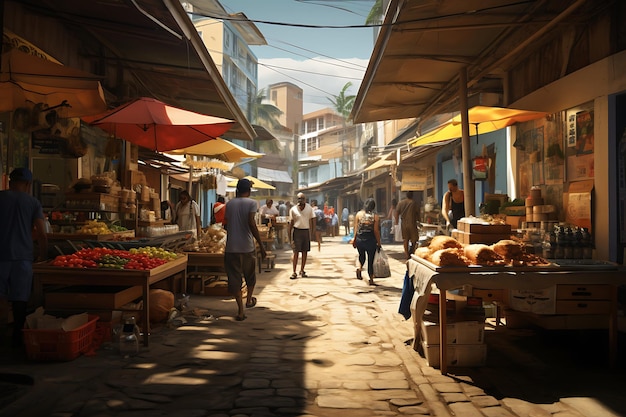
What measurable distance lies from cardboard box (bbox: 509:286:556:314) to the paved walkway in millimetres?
896

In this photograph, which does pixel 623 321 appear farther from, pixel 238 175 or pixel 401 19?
pixel 238 175

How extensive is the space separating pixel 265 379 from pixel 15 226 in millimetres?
3280

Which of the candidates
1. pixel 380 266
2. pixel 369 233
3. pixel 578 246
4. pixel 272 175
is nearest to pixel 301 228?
pixel 369 233

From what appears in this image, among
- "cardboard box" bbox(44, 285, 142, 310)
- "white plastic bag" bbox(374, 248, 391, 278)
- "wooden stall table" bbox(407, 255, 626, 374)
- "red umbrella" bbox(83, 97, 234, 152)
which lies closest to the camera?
"wooden stall table" bbox(407, 255, 626, 374)

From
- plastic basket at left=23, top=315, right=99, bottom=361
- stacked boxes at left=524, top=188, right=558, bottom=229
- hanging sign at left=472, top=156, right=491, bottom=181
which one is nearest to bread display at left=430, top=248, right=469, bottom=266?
plastic basket at left=23, top=315, right=99, bottom=361

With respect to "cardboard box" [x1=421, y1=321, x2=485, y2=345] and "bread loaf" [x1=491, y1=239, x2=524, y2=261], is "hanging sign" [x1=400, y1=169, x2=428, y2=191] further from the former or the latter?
"cardboard box" [x1=421, y1=321, x2=485, y2=345]

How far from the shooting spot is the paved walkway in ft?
12.5

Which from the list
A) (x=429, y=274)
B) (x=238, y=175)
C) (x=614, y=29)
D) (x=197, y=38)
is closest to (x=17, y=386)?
(x=429, y=274)

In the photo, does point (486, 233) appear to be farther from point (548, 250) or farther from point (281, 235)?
point (281, 235)

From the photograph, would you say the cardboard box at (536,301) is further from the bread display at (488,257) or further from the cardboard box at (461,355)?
the cardboard box at (461,355)

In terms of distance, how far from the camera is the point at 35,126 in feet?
22.9

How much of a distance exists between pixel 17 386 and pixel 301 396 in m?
2.41

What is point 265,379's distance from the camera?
4.52 meters

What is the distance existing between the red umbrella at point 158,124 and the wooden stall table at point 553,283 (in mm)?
4796
